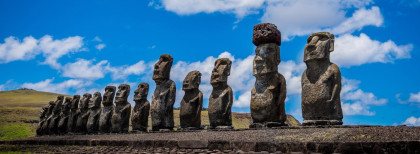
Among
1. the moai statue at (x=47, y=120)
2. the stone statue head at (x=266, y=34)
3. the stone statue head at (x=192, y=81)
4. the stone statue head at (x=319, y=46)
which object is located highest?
the stone statue head at (x=266, y=34)

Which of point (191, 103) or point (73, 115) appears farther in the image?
point (73, 115)

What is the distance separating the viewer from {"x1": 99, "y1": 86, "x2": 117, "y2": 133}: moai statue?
17844 mm

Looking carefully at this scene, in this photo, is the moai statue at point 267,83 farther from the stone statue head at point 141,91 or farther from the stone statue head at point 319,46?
the stone statue head at point 141,91

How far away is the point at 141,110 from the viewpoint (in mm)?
15812

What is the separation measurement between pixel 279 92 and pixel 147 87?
7571 mm

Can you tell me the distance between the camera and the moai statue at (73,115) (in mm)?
20719

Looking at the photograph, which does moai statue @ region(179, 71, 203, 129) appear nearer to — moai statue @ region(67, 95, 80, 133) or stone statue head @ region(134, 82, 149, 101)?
stone statue head @ region(134, 82, 149, 101)

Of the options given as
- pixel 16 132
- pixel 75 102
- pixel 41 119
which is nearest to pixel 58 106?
pixel 75 102

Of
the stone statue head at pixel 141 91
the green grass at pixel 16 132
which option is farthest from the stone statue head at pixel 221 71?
the green grass at pixel 16 132

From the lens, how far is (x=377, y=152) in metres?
5.66

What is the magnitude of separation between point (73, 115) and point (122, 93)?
551 centimetres

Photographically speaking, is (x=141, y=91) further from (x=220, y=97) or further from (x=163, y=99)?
(x=220, y=97)

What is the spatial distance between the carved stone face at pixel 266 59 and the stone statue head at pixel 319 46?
1.10 metres

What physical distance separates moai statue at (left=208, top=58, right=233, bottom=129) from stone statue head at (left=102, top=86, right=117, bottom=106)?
24.2ft
